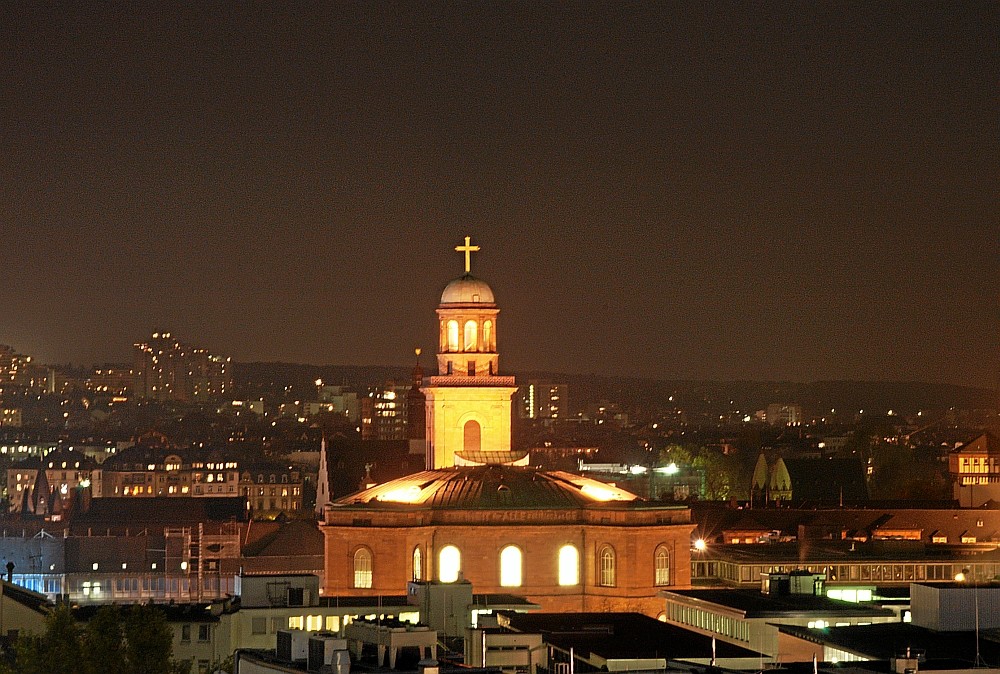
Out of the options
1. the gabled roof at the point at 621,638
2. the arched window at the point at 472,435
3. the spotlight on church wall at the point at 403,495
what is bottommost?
the gabled roof at the point at 621,638

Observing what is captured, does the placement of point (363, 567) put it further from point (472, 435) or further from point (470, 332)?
point (470, 332)

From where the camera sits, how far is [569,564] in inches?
5002

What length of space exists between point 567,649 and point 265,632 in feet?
65.5

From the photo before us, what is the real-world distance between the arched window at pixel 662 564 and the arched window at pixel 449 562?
269 inches

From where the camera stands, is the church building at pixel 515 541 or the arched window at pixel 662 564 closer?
the church building at pixel 515 541

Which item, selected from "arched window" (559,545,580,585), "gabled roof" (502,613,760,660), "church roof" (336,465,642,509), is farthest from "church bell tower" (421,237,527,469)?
"gabled roof" (502,613,760,660)

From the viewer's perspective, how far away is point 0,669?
9281 centimetres

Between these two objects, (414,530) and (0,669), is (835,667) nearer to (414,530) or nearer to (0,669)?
(0,669)

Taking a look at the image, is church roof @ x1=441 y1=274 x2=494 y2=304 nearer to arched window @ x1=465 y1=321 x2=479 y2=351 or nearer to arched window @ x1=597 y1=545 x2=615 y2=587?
arched window @ x1=465 y1=321 x2=479 y2=351

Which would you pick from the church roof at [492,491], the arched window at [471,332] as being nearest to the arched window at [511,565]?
the church roof at [492,491]

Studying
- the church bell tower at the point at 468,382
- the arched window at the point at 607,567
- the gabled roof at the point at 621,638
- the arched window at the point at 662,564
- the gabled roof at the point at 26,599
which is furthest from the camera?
the church bell tower at the point at 468,382

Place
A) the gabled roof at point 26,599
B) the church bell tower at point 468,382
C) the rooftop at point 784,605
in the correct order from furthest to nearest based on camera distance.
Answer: the church bell tower at point 468,382 → the gabled roof at point 26,599 → the rooftop at point 784,605

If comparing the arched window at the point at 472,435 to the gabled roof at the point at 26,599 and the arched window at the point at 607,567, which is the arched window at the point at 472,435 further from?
the gabled roof at the point at 26,599

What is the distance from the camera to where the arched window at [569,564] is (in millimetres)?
126688
